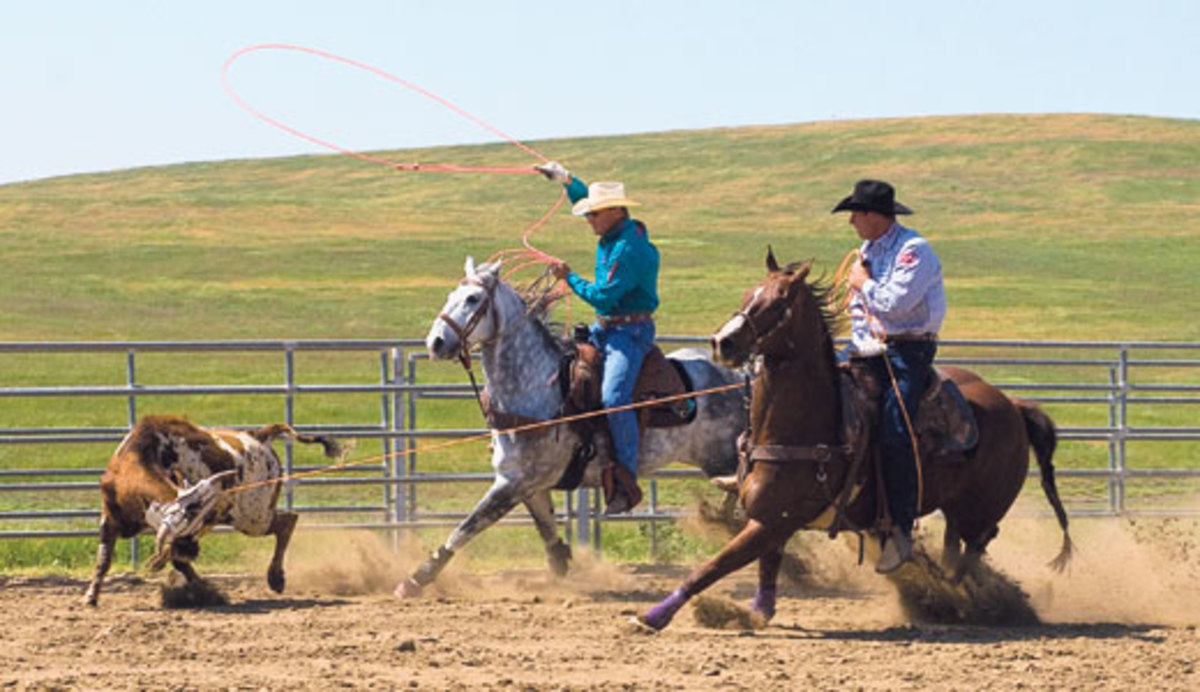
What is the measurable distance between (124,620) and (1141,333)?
87.8 feet

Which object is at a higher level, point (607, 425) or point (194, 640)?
point (607, 425)

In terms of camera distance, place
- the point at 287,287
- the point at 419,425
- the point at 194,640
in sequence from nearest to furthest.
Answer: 1. the point at 194,640
2. the point at 419,425
3. the point at 287,287

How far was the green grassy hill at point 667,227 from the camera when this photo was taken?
35.2 metres

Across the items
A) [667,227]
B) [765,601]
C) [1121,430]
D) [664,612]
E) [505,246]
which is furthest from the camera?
[667,227]

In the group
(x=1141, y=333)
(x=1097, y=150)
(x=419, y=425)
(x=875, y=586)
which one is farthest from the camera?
(x=1097, y=150)

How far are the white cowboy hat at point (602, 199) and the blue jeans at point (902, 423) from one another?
5.73ft

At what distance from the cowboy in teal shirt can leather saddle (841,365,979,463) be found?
1.43 meters

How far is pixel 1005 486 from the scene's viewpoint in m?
8.80

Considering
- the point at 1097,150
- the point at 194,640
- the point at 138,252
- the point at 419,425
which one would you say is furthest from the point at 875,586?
the point at 1097,150

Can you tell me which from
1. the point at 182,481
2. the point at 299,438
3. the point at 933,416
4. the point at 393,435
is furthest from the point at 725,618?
the point at 393,435

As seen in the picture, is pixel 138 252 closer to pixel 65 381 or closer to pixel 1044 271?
pixel 65 381

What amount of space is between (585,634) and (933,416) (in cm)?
183

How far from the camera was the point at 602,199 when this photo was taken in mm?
9453

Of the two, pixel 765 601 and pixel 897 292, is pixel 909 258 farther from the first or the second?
pixel 765 601
